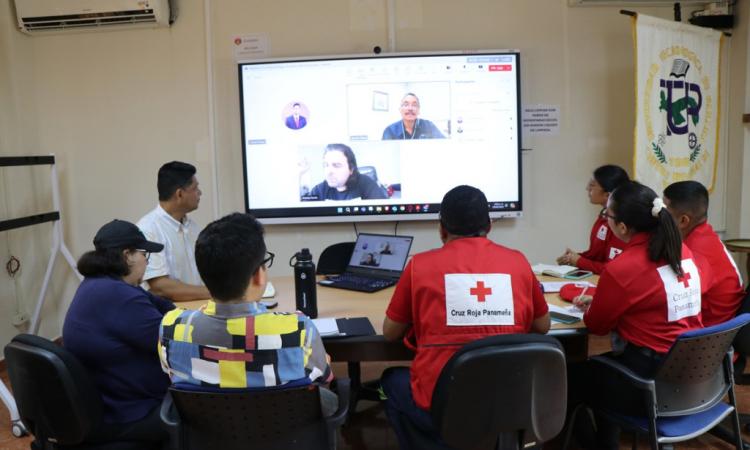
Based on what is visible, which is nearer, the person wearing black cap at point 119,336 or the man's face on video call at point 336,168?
the person wearing black cap at point 119,336

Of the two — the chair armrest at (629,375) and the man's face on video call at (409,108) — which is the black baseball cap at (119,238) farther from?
the man's face on video call at (409,108)

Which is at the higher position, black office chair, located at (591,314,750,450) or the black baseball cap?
the black baseball cap

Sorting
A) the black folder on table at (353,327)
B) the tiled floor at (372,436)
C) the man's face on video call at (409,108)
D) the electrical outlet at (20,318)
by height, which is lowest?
the tiled floor at (372,436)

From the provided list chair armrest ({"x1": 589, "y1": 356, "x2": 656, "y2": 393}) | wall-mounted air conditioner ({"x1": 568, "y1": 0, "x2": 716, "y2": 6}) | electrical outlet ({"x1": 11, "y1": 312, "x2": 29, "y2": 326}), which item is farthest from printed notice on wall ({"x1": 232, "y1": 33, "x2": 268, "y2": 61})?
chair armrest ({"x1": 589, "y1": 356, "x2": 656, "y2": 393})

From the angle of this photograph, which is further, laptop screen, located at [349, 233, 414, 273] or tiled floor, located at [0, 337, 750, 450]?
laptop screen, located at [349, 233, 414, 273]

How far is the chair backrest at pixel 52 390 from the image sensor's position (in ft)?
5.06

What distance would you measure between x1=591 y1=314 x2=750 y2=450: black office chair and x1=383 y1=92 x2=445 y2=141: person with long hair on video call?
7.01ft

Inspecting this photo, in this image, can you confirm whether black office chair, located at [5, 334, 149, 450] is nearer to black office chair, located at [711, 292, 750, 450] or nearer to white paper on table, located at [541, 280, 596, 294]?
white paper on table, located at [541, 280, 596, 294]

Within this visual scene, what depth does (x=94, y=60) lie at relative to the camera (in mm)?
3883

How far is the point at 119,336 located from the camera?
1.69 m

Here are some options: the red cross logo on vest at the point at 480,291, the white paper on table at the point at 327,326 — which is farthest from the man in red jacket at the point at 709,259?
the white paper on table at the point at 327,326

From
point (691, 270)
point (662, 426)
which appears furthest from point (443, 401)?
point (691, 270)

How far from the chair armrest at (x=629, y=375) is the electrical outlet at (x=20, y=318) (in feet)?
11.6

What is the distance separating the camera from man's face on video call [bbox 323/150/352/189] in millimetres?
3744
